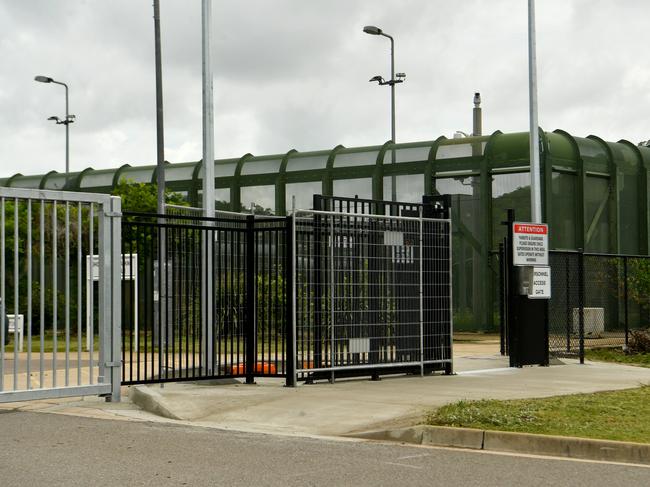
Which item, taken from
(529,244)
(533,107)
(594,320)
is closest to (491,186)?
(594,320)

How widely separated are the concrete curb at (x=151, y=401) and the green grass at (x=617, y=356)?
396 inches

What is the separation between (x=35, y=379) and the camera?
1598cm

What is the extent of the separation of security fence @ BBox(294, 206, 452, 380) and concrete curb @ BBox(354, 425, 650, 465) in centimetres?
400

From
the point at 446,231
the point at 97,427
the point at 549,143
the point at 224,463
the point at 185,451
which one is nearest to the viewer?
the point at 224,463

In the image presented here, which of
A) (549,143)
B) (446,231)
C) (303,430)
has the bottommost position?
(303,430)

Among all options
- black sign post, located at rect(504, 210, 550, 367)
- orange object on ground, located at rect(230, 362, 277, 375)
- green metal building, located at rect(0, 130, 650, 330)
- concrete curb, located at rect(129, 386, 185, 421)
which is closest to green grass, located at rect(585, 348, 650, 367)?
black sign post, located at rect(504, 210, 550, 367)

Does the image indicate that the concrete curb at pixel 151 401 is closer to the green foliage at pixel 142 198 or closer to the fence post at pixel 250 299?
the fence post at pixel 250 299

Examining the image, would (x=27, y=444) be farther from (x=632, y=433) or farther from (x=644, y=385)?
(x=644, y=385)

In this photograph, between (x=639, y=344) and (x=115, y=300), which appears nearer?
(x=115, y=300)

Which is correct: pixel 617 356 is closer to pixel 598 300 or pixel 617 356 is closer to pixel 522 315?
pixel 522 315

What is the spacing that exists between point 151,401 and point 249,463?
376 cm

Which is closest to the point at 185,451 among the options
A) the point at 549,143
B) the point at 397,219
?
the point at 397,219

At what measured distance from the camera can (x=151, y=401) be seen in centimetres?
1176

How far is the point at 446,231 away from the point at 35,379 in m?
6.69
